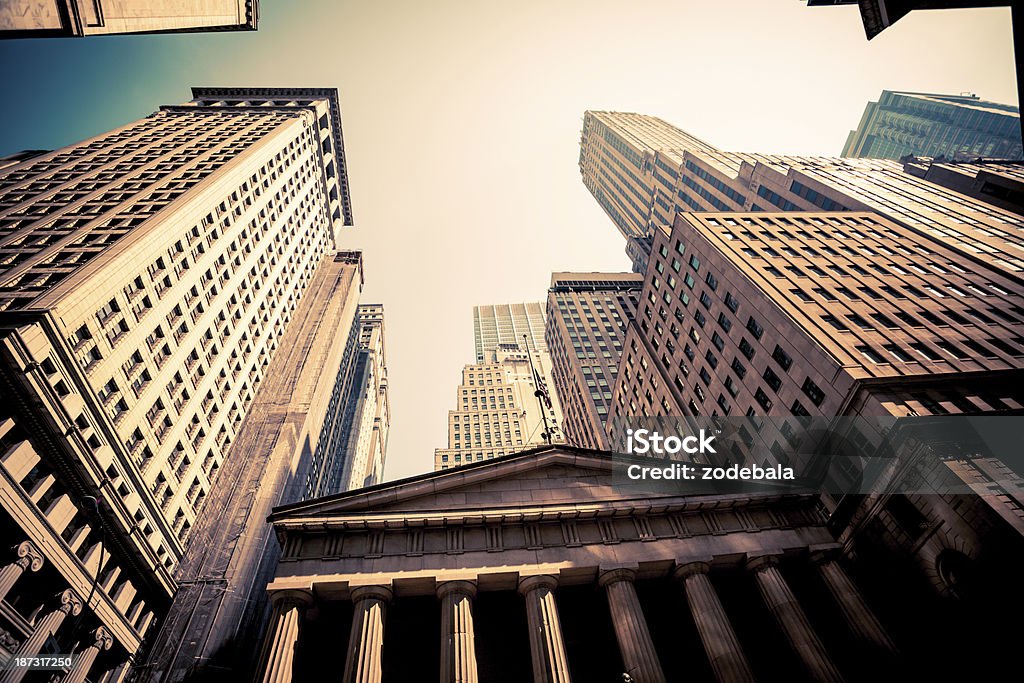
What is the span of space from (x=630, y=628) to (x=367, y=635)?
1114 cm

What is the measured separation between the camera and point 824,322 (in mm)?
35281

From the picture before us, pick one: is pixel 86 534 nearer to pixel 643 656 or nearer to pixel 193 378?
pixel 193 378

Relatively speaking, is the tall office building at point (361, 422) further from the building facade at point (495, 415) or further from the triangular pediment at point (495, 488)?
the triangular pediment at point (495, 488)

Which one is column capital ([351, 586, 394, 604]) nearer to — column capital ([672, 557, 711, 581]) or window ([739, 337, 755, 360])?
column capital ([672, 557, 711, 581])

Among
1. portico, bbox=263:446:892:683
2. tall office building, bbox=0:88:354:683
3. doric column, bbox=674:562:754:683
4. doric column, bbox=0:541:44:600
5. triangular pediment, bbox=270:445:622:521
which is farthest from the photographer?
tall office building, bbox=0:88:354:683

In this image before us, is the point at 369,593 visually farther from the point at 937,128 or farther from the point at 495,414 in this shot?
the point at 937,128

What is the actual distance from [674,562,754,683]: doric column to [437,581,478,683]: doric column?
391 inches

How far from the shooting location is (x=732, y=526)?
26.1 meters

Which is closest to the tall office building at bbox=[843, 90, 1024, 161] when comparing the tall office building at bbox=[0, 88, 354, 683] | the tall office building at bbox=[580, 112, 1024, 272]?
the tall office building at bbox=[580, 112, 1024, 272]

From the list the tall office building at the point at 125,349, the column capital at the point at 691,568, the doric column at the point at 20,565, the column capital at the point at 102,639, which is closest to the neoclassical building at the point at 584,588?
the column capital at the point at 691,568

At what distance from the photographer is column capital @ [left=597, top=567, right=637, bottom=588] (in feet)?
76.6

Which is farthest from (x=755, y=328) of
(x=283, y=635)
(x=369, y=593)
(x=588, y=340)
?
(x=588, y=340)

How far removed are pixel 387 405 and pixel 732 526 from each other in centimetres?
16708

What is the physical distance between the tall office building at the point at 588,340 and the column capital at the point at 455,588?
50.5m
